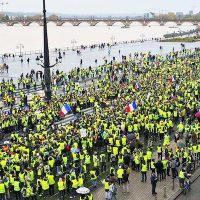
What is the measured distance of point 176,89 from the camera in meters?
33.3

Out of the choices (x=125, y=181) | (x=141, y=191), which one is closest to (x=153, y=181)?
(x=141, y=191)

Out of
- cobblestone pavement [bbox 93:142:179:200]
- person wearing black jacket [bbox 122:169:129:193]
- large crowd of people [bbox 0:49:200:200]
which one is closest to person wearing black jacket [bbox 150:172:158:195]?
large crowd of people [bbox 0:49:200:200]

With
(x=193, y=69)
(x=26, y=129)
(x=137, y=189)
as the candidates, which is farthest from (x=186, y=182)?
(x=193, y=69)

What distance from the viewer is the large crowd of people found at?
55.8 feet

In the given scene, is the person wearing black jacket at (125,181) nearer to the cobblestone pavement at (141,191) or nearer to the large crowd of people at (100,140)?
the large crowd of people at (100,140)

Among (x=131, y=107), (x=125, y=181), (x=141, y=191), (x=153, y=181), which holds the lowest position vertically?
(x=141, y=191)

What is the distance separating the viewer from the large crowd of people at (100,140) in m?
17.0

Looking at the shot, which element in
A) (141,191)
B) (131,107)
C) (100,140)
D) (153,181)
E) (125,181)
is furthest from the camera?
(131,107)

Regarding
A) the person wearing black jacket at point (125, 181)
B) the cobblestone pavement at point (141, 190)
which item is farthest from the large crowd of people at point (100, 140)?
the cobblestone pavement at point (141, 190)

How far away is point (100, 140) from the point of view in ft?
71.8

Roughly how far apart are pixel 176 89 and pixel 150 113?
8.86 meters

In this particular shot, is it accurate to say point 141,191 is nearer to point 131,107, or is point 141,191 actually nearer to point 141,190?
point 141,190

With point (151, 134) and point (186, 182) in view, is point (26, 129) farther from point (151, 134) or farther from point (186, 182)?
point (186, 182)

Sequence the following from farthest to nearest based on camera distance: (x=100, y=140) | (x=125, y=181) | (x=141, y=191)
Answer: (x=100, y=140) < (x=141, y=191) < (x=125, y=181)
